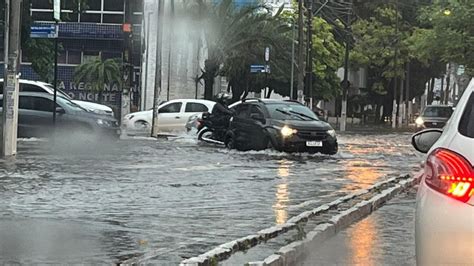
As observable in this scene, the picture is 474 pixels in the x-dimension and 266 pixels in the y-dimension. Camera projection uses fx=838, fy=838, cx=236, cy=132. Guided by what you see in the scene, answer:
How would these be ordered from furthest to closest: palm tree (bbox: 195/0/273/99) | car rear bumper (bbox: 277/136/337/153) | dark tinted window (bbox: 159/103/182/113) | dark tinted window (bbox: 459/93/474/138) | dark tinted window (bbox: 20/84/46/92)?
1. palm tree (bbox: 195/0/273/99)
2. dark tinted window (bbox: 159/103/182/113)
3. dark tinted window (bbox: 20/84/46/92)
4. car rear bumper (bbox: 277/136/337/153)
5. dark tinted window (bbox: 459/93/474/138)

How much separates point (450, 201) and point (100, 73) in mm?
42682

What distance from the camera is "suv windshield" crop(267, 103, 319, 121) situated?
21.5 meters

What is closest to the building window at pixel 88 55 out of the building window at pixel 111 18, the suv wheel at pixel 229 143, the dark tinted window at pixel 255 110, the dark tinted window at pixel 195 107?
the building window at pixel 111 18

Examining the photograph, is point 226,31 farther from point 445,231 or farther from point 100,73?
point 445,231

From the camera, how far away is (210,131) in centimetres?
2536

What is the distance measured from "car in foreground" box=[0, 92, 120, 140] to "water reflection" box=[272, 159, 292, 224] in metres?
7.43

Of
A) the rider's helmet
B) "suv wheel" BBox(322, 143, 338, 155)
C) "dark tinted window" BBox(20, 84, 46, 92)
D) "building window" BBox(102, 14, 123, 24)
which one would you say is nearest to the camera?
"suv wheel" BBox(322, 143, 338, 155)

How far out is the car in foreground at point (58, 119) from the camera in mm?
23375

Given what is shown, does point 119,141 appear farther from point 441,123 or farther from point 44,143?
point 441,123

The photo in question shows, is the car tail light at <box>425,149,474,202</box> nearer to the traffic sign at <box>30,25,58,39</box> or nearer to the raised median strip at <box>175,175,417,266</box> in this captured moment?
the raised median strip at <box>175,175,417,266</box>

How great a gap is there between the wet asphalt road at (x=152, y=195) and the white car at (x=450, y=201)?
269 centimetres

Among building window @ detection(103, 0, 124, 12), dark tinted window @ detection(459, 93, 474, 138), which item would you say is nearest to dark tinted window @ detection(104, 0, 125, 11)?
building window @ detection(103, 0, 124, 12)

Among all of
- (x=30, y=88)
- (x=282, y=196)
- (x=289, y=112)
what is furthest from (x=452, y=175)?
(x=30, y=88)

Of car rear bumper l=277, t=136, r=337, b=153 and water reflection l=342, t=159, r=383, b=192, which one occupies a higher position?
car rear bumper l=277, t=136, r=337, b=153
